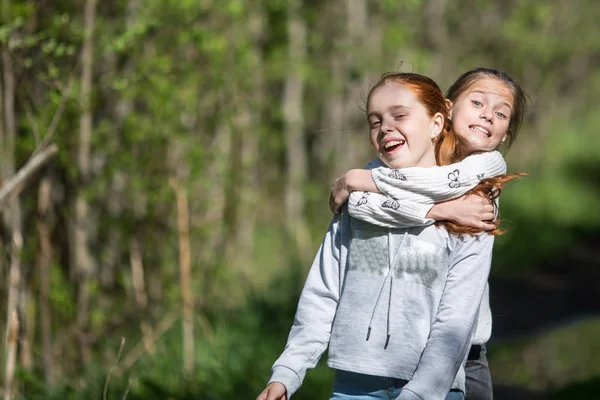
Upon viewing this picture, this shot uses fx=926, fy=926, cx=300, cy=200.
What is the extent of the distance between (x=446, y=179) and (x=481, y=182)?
0.11 meters

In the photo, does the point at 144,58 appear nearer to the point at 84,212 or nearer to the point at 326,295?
the point at 84,212

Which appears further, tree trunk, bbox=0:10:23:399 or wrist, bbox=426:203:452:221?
tree trunk, bbox=0:10:23:399

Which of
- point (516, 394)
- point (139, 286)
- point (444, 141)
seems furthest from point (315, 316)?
point (516, 394)

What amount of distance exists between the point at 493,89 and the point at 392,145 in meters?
0.34

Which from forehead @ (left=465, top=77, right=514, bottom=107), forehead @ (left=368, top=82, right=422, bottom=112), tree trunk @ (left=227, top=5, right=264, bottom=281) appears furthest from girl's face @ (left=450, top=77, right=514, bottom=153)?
tree trunk @ (left=227, top=5, right=264, bottom=281)

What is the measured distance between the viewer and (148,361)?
210 inches

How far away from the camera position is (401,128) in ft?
7.69

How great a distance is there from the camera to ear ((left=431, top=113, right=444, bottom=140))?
2.39m

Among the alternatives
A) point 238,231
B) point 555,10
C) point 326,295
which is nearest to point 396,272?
point 326,295

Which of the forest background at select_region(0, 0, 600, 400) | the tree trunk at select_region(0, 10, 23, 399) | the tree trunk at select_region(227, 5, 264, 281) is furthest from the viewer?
the tree trunk at select_region(227, 5, 264, 281)

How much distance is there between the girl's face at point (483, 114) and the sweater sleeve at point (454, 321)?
0.27 m

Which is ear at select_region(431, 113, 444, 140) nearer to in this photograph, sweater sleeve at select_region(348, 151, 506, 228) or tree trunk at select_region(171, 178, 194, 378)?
sweater sleeve at select_region(348, 151, 506, 228)

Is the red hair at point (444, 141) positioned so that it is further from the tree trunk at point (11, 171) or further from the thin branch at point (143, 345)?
the thin branch at point (143, 345)

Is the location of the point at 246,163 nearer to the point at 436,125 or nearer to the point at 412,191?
the point at 436,125
